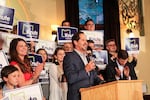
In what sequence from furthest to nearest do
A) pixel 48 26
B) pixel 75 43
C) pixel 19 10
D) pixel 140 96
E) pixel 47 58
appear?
pixel 48 26 → pixel 19 10 → pixel 47 58 → pixel 75 43 → pixel 140 96

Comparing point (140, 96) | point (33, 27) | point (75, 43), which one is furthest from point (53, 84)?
point (140, 96)

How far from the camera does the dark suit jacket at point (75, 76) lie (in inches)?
143

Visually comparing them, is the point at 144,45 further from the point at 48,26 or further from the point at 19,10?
the point at 19,10

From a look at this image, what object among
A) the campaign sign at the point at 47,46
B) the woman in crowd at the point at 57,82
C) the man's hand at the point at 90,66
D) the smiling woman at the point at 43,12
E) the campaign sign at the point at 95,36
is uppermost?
the smiling woman at the point at 43,12

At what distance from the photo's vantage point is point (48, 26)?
7258 millimetres

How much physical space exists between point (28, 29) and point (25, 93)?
1.81m

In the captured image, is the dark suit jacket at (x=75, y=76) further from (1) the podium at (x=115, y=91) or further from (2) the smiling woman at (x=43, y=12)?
(2) the smiling woman at (x=43, y=12)

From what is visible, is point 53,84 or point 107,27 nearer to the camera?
point 53,84

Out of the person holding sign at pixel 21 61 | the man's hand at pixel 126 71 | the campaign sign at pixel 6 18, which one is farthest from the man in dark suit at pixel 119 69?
the campaign sign at pixel 6 18

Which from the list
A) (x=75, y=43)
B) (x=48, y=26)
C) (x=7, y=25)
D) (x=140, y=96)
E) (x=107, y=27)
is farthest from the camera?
(x=107, y=27)

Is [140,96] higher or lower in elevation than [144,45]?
lower

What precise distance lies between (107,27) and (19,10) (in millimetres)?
2327

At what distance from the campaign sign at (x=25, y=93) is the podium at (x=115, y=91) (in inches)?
17.4

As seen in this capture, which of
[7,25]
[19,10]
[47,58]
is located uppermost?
[19,10]
